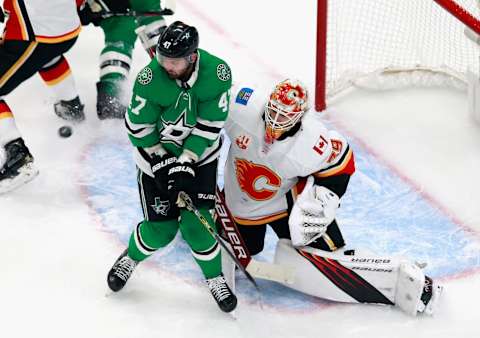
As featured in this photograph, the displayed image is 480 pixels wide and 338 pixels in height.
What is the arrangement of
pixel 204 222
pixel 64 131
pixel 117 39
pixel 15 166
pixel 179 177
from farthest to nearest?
pixel 117 39 < pixel 64 131 < pixel 15 166 < pixel 204 222 < pixel 179 177

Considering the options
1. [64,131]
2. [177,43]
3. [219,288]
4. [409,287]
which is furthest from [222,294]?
→ [64,131]

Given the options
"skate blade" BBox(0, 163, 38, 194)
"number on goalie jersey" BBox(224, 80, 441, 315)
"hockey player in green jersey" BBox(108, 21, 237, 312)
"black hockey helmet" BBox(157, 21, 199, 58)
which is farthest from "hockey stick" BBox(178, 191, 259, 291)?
"skate blade" BBox(0, 163, 38, 194)

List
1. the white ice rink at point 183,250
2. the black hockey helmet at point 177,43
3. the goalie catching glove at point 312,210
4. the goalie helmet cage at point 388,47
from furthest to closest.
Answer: the goalie helmet cage at point 388,47
the white ice rink at point 183,250
the goalie catching glove at point 312,210
the black hockey helmet at point 177,43

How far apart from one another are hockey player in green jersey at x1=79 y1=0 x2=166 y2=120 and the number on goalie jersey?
109 cm

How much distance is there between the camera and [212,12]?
511 cm

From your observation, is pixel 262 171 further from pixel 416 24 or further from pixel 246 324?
pixel 416 24

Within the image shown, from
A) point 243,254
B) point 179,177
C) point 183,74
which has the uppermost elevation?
point 183,74

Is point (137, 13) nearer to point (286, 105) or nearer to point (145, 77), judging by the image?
point (145, 77)

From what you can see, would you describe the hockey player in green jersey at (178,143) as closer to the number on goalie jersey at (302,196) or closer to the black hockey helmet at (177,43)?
the black hockey helmet at (177,43)

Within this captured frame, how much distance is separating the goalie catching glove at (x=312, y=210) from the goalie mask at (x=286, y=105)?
247 mm

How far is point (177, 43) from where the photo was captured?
2707 millimetres

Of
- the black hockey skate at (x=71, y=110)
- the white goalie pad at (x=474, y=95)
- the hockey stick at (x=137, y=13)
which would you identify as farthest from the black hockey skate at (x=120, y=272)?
the white goalie pad at (x=474, y=95)

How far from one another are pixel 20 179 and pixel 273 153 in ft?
3.90

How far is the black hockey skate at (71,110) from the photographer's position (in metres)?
4.07
